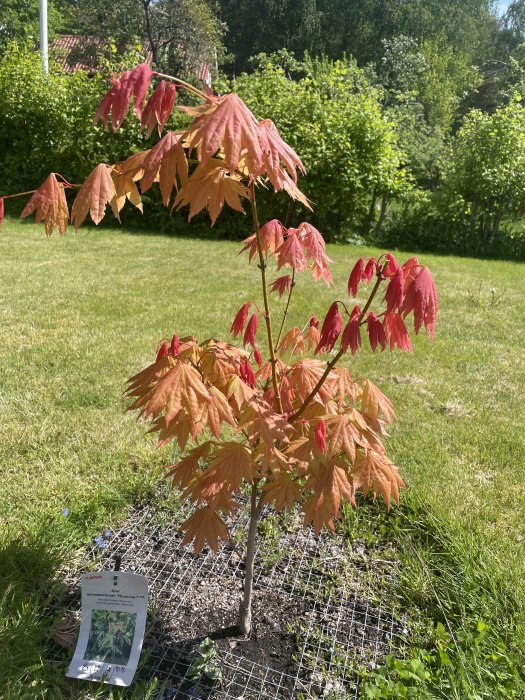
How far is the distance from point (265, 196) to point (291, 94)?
186 centimetres

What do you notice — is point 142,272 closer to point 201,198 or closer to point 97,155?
point 97,155

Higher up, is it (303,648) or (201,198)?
(201,198)

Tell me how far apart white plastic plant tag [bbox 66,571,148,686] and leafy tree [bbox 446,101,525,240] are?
911cm

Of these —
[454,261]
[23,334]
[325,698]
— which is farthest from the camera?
[454,261]

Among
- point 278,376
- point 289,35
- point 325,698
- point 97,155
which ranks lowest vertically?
point 325,698

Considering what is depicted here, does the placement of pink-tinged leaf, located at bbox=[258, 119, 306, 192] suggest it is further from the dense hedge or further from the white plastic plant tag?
the dense hedge

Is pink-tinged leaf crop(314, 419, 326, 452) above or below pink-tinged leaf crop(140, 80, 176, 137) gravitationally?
below

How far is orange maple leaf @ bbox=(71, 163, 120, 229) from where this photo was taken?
1120 millimetres

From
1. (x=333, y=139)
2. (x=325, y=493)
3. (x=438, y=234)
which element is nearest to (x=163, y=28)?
(x=333, y=139)

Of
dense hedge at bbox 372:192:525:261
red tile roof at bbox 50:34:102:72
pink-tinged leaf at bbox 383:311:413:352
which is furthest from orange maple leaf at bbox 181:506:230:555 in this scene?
red tile roof at bbox 50:34:102:72

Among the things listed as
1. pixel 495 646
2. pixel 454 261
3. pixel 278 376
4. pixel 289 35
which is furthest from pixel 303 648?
pixel 289 35

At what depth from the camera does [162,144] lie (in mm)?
1076

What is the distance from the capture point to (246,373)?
1466 mm

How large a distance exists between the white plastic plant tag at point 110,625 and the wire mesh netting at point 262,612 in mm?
78
